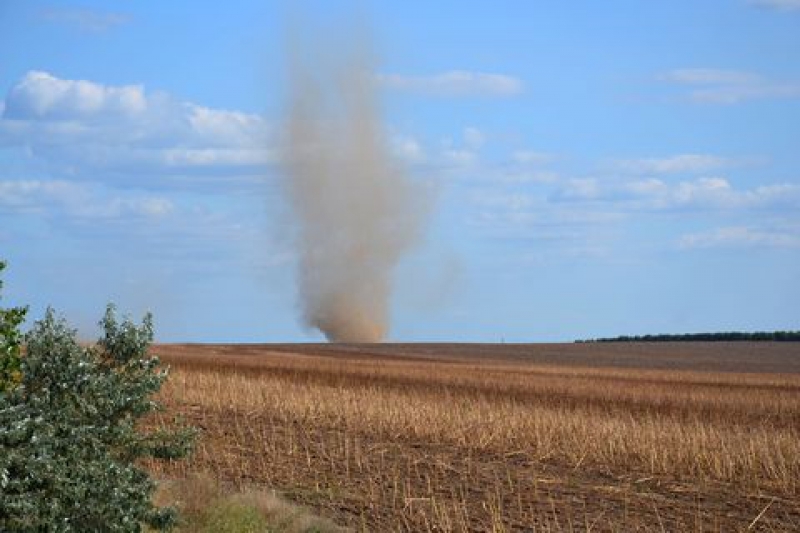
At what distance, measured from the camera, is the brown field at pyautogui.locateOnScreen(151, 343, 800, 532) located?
16016mm

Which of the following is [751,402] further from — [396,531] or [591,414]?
[396,531]

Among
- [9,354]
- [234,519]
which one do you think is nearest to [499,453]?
[234,519]

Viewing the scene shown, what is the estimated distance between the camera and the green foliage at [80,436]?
36.2 ft

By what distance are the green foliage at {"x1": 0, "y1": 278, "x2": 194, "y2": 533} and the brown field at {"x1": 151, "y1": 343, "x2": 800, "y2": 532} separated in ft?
10.2

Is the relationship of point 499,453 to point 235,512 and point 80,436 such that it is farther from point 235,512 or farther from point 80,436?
point 80,436

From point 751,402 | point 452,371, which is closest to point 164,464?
point 751,402

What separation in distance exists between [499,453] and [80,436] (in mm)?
11007

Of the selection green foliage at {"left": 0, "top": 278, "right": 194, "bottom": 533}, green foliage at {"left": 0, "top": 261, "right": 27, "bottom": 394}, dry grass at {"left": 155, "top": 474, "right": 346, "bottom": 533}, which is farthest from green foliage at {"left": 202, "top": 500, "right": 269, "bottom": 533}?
green foliage at {"left": 0, "top": 261, "right": 27, "bottom": 394}

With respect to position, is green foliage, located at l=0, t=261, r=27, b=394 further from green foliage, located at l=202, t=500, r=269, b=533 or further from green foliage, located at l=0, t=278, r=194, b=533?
green foliage, located at l=202, t=500, r=269, b=533

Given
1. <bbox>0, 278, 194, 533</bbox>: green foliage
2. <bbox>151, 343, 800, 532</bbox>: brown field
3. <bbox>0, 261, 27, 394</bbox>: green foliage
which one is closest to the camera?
<bbox>0, 278, 194, 533</bbox>: green foliage

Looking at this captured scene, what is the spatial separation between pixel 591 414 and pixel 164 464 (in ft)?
41.9

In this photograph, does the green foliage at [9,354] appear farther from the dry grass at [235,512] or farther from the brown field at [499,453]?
the brown field at [499,453]

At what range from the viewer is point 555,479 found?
1873cm

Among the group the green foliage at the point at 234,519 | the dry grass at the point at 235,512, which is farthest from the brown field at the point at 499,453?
the green foliage at the point at 234,519
